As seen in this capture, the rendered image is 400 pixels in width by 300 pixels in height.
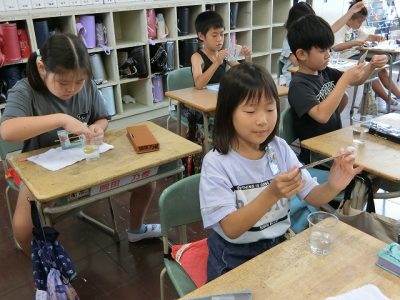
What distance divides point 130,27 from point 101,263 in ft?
10.1

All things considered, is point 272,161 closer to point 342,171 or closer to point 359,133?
point 342,171

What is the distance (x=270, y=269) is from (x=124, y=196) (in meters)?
2.12

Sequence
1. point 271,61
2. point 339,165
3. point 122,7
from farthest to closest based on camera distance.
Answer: point 271,61, point 122,7, point 339,165

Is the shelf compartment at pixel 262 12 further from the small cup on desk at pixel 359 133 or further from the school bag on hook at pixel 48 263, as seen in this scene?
the school bag on hook at pixel 48 263

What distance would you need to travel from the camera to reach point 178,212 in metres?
1.40

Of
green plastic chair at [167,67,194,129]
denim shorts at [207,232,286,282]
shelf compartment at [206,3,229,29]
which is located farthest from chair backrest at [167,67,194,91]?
denim shorts at [207,232,286,282]

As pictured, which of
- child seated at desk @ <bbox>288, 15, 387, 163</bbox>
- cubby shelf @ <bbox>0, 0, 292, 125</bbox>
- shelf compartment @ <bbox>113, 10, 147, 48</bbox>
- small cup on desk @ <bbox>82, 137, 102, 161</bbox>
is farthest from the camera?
shelf compartment @ <bbox>113, 10, 147, 48</bbox>

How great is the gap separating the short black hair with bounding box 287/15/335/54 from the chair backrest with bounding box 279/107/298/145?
0.37 meters

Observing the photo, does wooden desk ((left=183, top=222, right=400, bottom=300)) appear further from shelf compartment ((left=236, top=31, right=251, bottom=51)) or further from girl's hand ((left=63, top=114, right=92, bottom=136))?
shelf compartment ((left=236, top=31, right=251, bottom=51))

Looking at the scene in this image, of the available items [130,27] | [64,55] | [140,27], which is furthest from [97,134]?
[130,27]

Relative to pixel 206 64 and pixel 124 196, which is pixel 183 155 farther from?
pixel 206 64

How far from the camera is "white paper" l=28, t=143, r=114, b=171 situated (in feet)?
5.57

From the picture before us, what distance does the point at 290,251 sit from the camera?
1.05 metres

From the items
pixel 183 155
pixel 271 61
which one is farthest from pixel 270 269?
pixel 271 61
